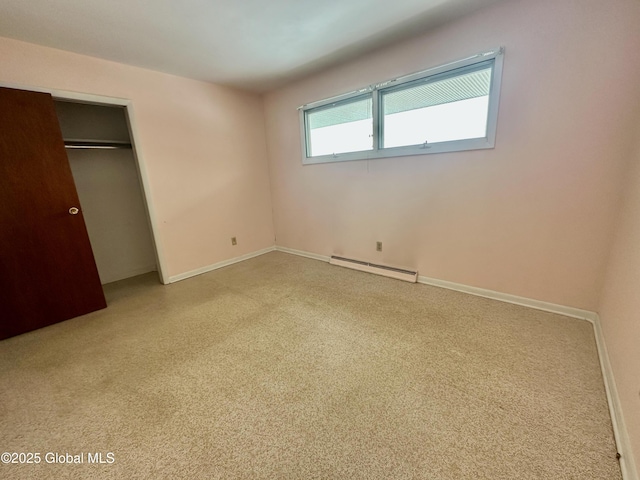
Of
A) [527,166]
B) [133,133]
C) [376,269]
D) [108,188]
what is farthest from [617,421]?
[108,188]

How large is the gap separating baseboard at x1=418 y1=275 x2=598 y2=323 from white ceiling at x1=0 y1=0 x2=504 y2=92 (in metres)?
2.40

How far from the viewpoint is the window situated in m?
2.20

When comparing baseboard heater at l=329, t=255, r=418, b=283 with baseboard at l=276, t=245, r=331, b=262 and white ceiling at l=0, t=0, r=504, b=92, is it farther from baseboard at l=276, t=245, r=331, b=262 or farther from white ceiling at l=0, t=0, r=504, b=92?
white ceiling at l=0, t=0, r=504, b=92

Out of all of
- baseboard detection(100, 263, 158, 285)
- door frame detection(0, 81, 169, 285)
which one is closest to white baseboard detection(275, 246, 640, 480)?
door frame detection(0, 81, 169, 285)

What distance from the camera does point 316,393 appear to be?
4.75 feet

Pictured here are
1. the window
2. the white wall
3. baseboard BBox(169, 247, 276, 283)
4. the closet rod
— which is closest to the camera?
the window

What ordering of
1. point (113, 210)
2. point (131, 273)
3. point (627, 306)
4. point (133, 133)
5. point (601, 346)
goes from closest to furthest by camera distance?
point (627, 306)
point (601, 346)
point (133, 133)
point (113, 210)
point (131, 273)

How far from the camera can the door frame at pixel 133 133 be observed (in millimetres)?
2273

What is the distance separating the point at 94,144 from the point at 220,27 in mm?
2108

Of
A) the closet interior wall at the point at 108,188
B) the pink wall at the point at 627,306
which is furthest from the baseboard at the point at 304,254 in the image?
the pink wall at the point at 627,306

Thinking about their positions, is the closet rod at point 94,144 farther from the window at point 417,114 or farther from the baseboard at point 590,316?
the window at point 417,114

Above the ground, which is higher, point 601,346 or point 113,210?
point 113,210

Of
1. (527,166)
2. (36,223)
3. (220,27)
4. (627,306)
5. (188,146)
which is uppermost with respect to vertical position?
(220,27)

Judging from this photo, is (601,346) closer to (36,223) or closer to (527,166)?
(527,166)
